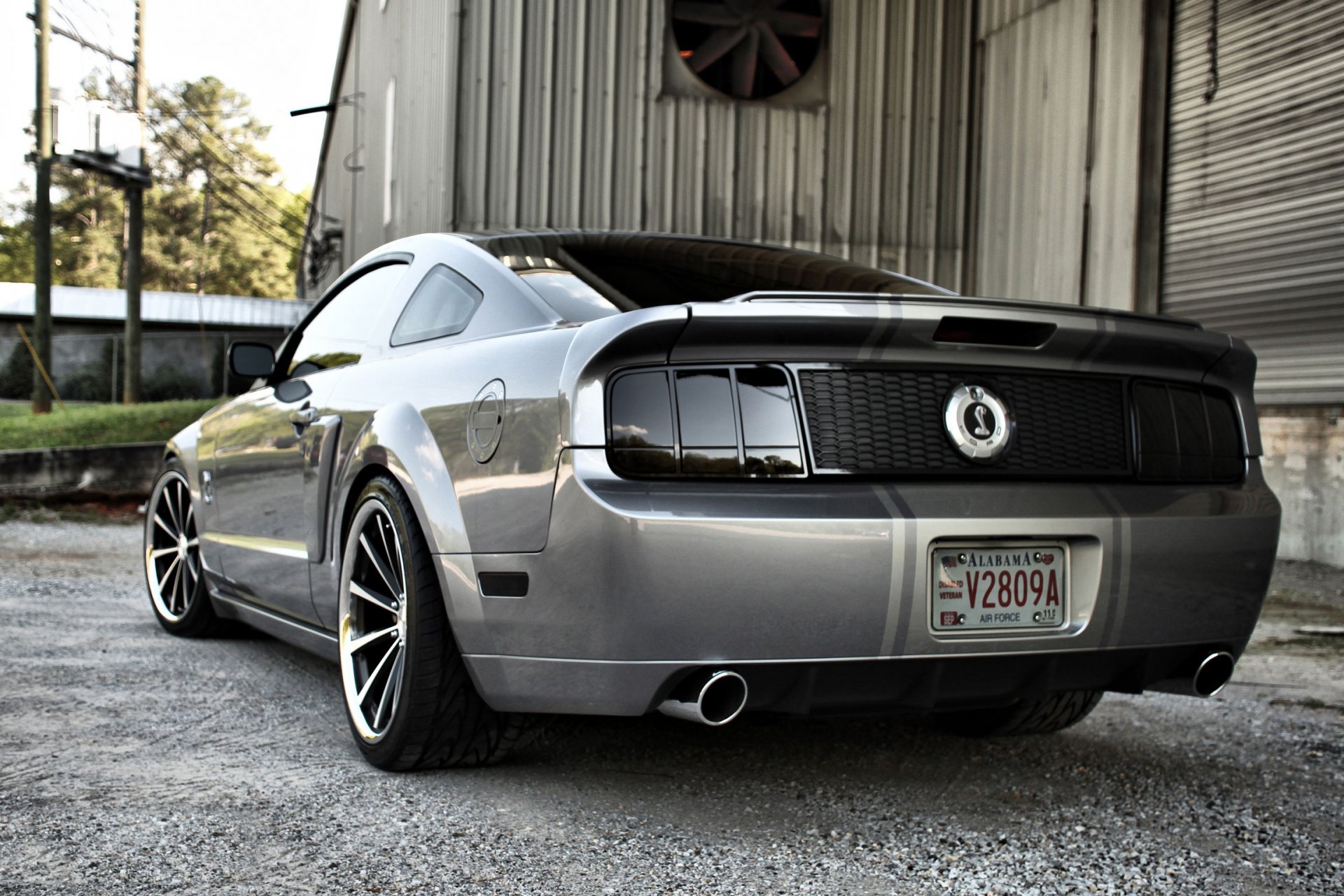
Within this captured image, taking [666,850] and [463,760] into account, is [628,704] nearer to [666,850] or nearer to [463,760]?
[666,850]

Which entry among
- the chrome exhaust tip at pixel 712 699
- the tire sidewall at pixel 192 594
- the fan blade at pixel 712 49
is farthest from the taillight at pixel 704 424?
the fan blade at pixel 712 49

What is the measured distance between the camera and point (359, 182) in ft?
62.0

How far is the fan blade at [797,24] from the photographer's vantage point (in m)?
11.1

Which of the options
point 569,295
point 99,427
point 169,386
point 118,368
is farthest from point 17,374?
point 569,295

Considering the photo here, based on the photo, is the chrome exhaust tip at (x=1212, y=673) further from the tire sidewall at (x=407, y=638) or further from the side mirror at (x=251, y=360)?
the side mirror at (x=251, y=360)

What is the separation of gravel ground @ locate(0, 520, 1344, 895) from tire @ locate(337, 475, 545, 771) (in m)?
0.08

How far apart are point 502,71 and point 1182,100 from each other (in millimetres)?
5374

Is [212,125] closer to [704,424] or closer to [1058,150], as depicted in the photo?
[1058,150]

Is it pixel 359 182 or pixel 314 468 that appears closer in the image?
pixel 314 468

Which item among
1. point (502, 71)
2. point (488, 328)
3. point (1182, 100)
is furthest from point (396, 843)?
point (502, 71)

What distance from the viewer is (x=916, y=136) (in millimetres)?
11484

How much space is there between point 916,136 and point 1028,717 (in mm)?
8921

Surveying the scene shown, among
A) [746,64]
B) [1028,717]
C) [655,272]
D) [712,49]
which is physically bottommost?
[1028,717]

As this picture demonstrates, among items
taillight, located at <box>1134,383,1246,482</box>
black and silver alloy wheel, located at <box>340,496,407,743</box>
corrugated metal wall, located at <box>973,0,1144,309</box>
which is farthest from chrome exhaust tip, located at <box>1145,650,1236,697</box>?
corrugated metal wall, located at <box>973,0,1144,309</box>
